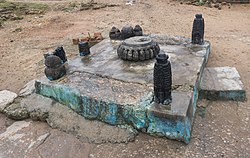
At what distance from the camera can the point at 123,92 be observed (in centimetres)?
362

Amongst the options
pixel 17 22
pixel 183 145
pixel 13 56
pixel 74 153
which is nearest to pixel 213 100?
pixel 183 145

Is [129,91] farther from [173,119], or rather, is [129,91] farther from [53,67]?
[53,67]

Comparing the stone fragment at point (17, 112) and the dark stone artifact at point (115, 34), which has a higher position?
the dark stone artifact at point (115, 34)

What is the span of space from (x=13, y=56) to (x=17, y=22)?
12.8 feet

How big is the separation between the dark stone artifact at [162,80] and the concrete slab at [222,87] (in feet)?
3.35

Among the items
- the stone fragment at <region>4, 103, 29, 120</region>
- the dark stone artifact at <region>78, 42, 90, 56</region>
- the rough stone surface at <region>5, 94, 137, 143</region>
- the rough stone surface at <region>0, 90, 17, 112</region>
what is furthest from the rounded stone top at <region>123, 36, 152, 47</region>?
the rough stone surface at <region>0, 90, 17, 112</region>

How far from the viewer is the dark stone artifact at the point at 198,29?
502 cm

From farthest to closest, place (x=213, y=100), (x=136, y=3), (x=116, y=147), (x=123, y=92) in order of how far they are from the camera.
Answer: (x=136, y=3) < (x=213, y=100) < (x=123, y=92) < (x=116, y=147)

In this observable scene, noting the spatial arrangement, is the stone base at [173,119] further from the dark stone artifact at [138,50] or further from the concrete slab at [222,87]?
the dark stone artifact at [138,50]

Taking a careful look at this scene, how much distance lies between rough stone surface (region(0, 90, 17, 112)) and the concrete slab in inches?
122

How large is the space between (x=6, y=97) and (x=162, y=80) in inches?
114

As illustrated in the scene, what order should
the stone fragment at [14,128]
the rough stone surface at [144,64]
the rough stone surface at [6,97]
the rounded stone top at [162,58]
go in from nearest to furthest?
1. the rounded stone top at [162,58]
2. the stone fragment at [14,128]
3. the rough stone surface at [144,64]
4. the rough stone surface at [6,97]

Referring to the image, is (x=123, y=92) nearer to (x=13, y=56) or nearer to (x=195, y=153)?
(x=195, y=153)

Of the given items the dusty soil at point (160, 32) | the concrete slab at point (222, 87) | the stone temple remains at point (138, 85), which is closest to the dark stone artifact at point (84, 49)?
the stone temple remains at point (138, 85)
